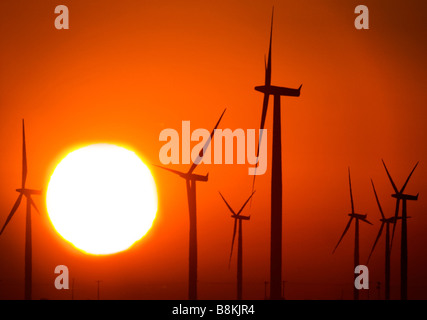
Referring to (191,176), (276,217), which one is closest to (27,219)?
(191,176)

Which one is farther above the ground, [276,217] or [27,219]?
[276,217]

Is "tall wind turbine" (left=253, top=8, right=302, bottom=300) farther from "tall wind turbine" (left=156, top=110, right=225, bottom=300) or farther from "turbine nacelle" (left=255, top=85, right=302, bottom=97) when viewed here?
"tall wind turbine" (left=156, top=110, right=225, bottom=300)

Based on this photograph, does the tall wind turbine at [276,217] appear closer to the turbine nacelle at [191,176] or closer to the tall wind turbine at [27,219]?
the turbine nacelle at [191,176]

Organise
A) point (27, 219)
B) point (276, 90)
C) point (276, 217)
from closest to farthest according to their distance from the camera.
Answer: point (276, 217) → point (276, 90) → point (27, 219)

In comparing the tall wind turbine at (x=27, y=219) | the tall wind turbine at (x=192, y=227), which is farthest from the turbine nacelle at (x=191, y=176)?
the tall wind turbine at (x=27, y=219)

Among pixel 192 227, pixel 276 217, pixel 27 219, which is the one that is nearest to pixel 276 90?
pixel 276 217

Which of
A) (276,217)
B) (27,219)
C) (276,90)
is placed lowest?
(27,219)

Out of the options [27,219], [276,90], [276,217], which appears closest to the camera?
[276,217]

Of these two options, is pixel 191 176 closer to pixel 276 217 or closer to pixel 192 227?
pixel 192 227

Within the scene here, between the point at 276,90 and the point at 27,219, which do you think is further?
the point at 27,219

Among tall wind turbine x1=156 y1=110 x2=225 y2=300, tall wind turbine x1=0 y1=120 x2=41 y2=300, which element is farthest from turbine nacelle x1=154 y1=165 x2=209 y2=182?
tall wind turbine x1=0 y1=120 x2=41 y2=300

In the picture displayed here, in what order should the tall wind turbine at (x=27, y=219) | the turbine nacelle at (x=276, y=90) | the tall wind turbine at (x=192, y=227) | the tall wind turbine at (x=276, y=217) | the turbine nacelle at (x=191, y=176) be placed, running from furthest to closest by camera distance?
the tall wind turbine at (x=27, y=219), the turbine nacelle at (x=191, y=176), the tall wind turbine at (x=192, y=227), the turbine nacelle at (x=276, y=90), the tall wind turbine at (x=276, y=217)
